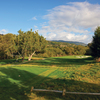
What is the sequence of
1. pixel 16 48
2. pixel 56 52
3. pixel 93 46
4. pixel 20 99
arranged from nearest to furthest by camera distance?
pixel 20 99, pixel 93 46, pixel 16 48, pixel 56 52

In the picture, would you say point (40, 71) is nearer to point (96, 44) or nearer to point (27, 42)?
point (96, 44)

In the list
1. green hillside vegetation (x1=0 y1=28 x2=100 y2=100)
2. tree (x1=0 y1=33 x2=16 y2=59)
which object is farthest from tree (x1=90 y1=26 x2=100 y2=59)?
tree (x1=0 y1=33 x2=16 y2=59)

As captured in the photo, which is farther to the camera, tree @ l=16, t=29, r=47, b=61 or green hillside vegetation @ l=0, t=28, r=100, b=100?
tree @ l=16, t=29, r=47, b=61

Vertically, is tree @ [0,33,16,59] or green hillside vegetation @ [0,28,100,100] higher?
tree @ [0,33,16,59]

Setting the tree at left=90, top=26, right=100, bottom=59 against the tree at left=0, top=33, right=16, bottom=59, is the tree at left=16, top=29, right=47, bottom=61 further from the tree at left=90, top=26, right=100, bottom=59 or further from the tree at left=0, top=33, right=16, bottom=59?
the tree at left=90, top=26, right=100, bottom=59

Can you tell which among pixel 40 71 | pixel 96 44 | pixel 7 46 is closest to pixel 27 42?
pixel 7 46

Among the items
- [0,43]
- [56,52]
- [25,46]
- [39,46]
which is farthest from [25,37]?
[56,52]

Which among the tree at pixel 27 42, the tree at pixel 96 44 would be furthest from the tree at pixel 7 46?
the tree at pixel 96 44

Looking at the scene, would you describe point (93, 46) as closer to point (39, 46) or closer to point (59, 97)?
point (39, 46)

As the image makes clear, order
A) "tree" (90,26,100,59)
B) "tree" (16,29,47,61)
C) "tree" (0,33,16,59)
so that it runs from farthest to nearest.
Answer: "tree" (16,29,47,61)
"tree" (0,33,16,59)
"tree" (90,26,100,59)

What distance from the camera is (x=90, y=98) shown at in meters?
8.14

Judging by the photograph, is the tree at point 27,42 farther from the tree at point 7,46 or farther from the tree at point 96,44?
the tree at point 96,44

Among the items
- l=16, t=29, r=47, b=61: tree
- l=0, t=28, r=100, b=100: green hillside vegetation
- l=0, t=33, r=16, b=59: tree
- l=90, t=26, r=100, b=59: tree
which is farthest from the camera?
l=16, t=29, r=47, b=61: tree

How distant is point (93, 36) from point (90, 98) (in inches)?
1257
